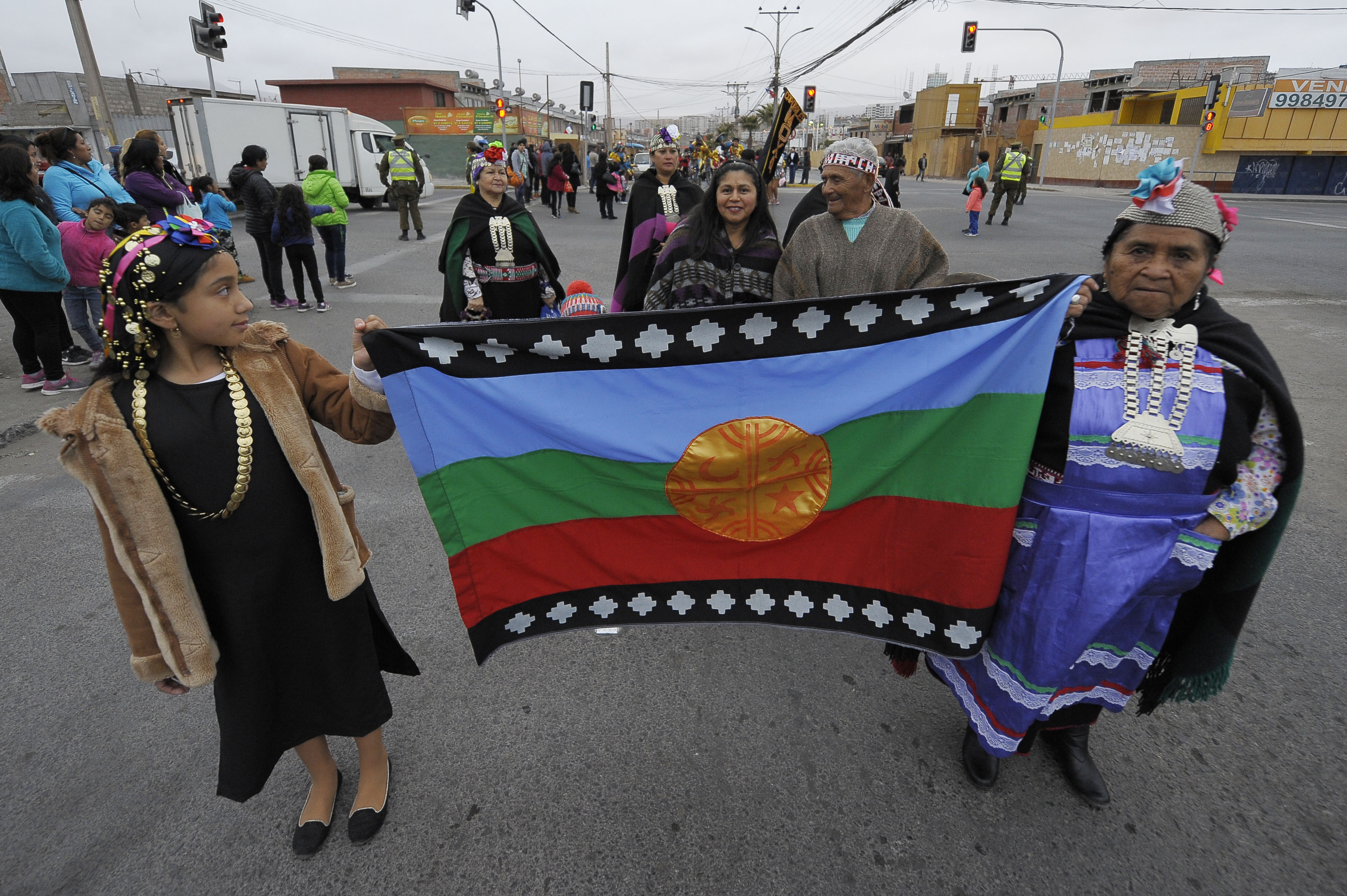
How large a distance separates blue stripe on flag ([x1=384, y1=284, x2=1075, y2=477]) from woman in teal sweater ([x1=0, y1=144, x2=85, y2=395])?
17.9ft

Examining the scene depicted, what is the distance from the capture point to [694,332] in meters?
2.06

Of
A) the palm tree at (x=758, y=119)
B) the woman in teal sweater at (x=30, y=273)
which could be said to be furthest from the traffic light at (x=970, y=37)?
the woman in teal sweater at (x=30, y=273)

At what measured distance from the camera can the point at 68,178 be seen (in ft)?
19.8

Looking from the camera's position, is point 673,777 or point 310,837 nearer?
point 310,837

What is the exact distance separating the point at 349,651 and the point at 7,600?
253 centimetres

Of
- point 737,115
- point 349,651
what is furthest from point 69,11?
point 737,115

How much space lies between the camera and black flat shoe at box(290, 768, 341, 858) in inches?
81.8

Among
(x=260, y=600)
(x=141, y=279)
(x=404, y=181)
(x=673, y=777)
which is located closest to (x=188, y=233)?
(x=141, y=279)

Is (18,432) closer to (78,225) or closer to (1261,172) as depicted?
(78,225)

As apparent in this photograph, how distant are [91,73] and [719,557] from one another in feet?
60.3

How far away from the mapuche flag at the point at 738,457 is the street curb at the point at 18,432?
511 centimetres

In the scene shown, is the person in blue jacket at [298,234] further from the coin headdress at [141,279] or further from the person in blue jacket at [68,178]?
the coin headdress at [141,279]

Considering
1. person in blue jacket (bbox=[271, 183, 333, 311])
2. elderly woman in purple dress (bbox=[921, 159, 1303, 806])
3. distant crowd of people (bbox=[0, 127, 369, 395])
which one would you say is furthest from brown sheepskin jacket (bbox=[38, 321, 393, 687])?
person in blue jacket (bbox=[271, 183, 333, 311])

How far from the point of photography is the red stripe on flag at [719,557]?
83.0 inches
